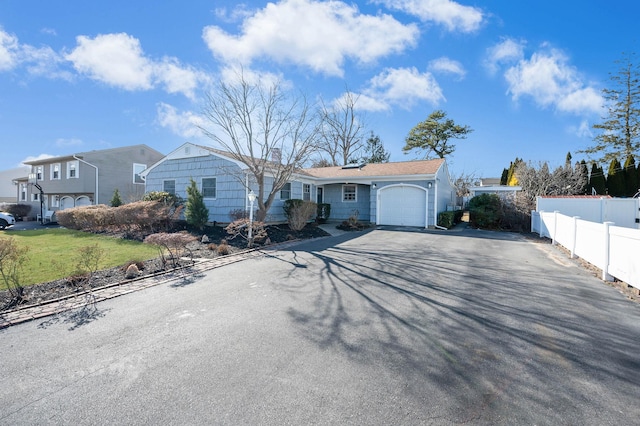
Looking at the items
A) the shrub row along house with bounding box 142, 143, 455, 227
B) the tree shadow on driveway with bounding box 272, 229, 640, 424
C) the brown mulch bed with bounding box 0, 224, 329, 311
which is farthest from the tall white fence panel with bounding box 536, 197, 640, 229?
the brown mulch bed with bounding box 0, 224, 329, 311

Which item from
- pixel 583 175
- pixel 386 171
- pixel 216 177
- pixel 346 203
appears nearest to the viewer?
pixel 216 177

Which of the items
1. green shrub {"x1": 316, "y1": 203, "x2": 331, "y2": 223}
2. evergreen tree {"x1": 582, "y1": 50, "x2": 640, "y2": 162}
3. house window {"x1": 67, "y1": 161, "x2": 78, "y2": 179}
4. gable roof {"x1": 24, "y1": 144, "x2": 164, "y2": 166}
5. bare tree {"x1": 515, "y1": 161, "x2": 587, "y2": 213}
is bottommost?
green shrub {"x1": 316, "y1": 203, "x2": 331, "y2": 223}

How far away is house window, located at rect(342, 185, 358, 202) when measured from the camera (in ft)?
60.6

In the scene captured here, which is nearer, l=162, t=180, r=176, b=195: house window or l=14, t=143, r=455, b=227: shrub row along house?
l=14, t=143, r=455, b=227: shrub row along house

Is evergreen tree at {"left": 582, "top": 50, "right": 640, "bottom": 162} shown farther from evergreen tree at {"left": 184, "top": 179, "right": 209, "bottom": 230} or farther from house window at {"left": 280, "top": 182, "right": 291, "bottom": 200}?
evergreen tree at {"left": 184, "top": 179, "right": 209, "bottom": 230}

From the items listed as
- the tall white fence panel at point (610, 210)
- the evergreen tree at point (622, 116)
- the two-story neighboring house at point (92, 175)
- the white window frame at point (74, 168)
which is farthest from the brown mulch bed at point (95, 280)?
the evergreen tree at point (622, 116)

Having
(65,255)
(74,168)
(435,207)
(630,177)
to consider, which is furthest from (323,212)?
(630,177)

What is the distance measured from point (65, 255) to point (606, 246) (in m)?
13.1

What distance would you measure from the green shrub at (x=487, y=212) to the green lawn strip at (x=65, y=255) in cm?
1518

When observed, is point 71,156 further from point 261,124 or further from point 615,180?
point 615,180

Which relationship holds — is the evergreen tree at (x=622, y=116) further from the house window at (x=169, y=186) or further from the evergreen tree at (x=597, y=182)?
the house window at (x=169, y=186)

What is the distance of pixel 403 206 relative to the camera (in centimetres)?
1641

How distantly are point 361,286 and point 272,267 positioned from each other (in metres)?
2.54

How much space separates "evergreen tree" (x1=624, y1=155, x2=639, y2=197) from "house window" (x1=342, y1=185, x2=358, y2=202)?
2063cm
